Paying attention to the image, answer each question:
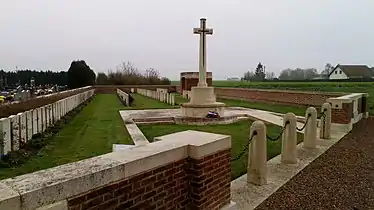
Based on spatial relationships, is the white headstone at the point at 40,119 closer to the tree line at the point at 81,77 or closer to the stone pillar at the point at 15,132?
the stone pillar at the point at 15,132

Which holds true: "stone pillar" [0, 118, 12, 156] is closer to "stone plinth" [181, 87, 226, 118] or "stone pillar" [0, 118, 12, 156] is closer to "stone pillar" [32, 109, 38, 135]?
"stone pillar" [32, 109, 38, 135]

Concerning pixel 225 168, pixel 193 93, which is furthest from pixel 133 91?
pixel 225 168

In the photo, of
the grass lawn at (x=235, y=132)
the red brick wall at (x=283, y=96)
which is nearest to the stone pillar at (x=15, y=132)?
the grass lawn at (x=235, y=132)

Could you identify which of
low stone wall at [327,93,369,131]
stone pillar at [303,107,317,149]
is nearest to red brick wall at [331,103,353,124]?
low stone wall at [327,93,369,131]

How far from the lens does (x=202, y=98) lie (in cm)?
1259

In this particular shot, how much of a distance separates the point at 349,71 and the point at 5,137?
71164 millimetres

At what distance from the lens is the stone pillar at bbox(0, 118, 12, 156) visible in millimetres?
6219

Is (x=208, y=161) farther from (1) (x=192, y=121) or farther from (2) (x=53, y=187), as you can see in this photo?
(1) (x=192, y=121)

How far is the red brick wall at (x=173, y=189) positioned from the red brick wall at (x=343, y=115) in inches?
307

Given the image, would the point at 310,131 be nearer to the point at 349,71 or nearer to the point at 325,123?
the point at 325,123

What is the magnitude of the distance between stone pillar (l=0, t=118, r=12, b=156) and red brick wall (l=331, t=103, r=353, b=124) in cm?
896

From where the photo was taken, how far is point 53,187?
7.00ft

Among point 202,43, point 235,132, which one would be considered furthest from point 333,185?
point 202,43

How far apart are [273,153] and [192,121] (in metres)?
4.89
